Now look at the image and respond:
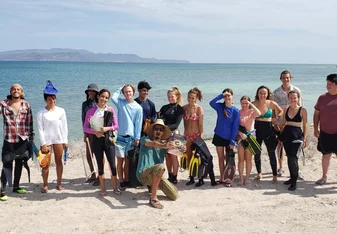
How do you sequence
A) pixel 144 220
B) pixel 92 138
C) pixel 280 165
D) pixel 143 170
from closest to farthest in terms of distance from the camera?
pixel 144 220
pixel 143 170
pixel 92 138
pixel 280 165

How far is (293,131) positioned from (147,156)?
2794 millimetres

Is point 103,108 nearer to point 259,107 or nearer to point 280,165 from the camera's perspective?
point 259,107

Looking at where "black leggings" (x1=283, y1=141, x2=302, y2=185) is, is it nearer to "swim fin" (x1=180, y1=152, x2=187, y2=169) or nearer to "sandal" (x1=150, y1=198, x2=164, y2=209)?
"swim fin" (x1=180, y1=152, x2=187, y2=169)

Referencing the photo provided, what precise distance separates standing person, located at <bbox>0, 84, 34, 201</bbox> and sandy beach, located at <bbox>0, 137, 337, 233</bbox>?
0.67 meters

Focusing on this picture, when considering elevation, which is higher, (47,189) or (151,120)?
(151,120)

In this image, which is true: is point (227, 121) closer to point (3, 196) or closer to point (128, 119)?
point (128, 119)

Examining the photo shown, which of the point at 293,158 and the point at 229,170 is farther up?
the point at 293,158

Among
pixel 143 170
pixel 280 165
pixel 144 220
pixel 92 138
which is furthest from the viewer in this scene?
pixel 280 165

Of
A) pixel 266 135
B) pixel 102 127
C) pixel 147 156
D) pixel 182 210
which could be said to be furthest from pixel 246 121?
pixel 102 127

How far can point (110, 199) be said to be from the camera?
6312mm

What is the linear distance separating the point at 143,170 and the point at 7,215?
2.17 meters

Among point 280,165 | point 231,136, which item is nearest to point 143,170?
point 231,136

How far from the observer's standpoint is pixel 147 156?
6.15 meters

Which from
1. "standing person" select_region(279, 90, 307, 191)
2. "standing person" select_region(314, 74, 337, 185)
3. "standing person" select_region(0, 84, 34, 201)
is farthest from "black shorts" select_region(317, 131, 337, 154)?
"standing person" select_region(0, 84, 34, 201)
